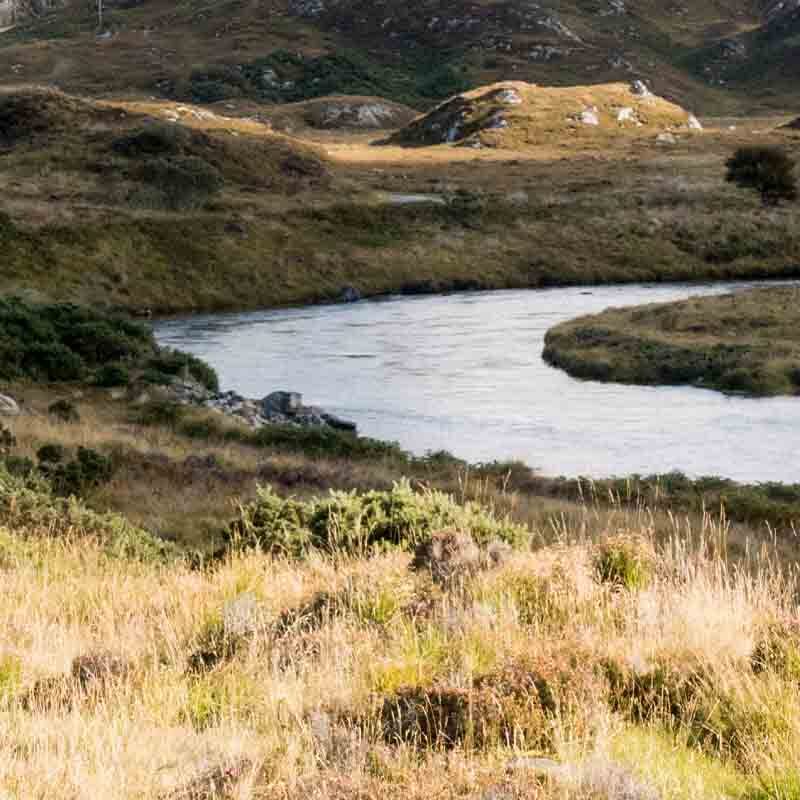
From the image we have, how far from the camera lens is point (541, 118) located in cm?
15038

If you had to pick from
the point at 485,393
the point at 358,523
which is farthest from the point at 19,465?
the point at 485,393

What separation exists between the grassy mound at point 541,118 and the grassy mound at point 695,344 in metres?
90.2

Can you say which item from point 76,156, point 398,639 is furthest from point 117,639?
point 76,156

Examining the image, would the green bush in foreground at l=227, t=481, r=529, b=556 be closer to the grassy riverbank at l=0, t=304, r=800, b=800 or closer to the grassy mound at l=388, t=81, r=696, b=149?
the grassy riverbank at l=0, t=304, r=800, b=800

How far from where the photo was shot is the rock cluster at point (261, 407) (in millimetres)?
34616

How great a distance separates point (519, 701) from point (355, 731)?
1061 mm

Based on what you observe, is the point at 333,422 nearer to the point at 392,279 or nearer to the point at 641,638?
the point at 641,638

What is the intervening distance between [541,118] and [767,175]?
66.2 m

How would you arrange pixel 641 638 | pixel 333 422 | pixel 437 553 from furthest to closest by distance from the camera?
pixel 333 422 < pixel 437 553 < pixel 641 638

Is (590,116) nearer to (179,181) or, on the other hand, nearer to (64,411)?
(179,181)

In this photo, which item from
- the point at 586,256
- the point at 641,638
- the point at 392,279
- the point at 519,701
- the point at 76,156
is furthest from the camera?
the point at 76,156

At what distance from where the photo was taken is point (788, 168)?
8750 cm

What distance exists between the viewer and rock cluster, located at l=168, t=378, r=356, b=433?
34616 mm

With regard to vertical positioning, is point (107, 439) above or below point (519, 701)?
below
